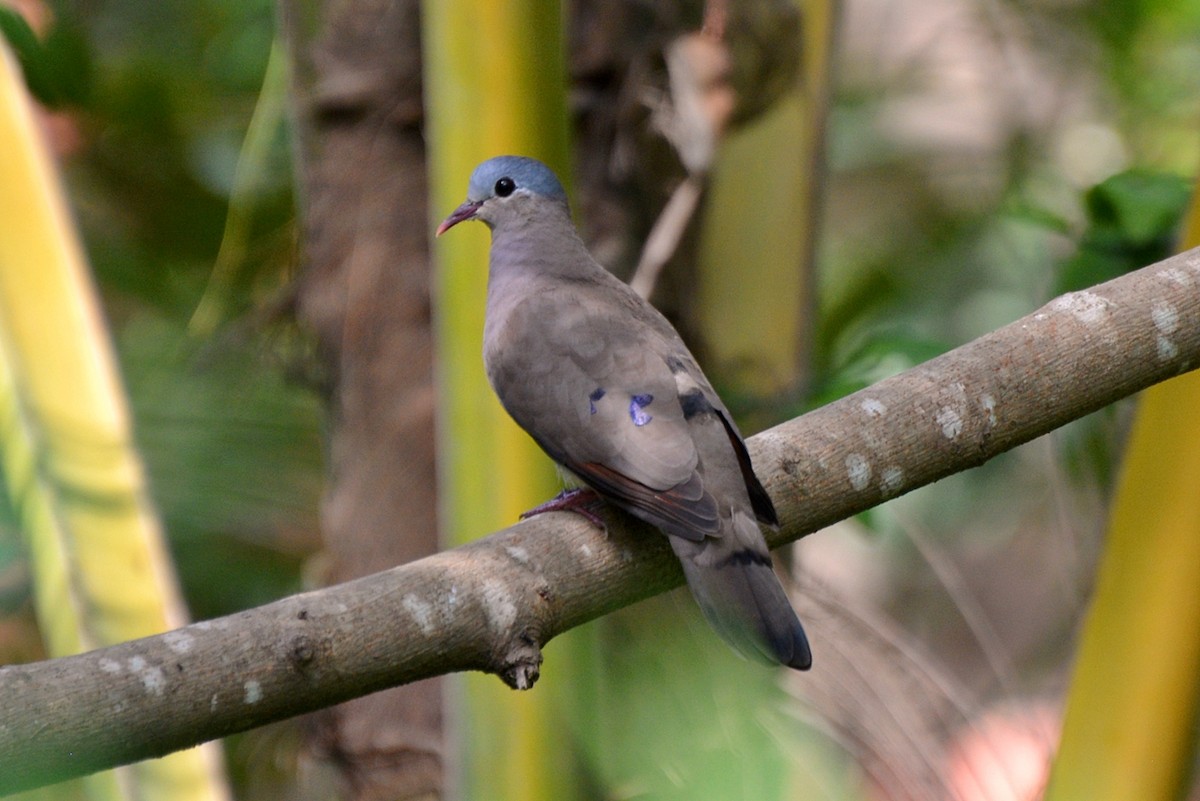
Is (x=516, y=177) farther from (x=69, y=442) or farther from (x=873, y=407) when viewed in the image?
(x=69, y=442)

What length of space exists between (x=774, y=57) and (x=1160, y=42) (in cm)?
173

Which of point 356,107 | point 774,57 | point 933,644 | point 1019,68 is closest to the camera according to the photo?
point 356,107

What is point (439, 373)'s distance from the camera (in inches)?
87.1

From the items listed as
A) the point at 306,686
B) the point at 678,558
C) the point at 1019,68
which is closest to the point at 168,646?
the point at 306,686

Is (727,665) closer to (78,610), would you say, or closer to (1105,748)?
(1105,748)

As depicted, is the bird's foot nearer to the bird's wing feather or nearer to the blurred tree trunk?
the bird's wing feather

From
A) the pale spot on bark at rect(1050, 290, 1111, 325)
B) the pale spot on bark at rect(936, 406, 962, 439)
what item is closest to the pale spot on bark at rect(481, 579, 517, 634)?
the pale spot on bark at rect(936, 406, 962, 439)

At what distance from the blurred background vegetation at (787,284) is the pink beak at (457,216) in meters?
0.04

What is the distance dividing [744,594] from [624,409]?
0.40 meters

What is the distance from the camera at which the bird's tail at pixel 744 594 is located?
1845 millimetres

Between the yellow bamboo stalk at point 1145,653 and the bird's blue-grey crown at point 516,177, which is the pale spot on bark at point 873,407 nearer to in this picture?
the yellow bamboo stalk at point 1145,653

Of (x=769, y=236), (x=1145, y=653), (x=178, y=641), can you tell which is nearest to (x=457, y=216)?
(x=769, y=236)

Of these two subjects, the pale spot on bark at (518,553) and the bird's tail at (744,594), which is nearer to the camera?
the pale spot on bark at (518,553)

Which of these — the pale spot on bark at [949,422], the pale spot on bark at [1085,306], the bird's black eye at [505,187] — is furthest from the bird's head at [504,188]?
the pale spot on bark at [1085,306]
